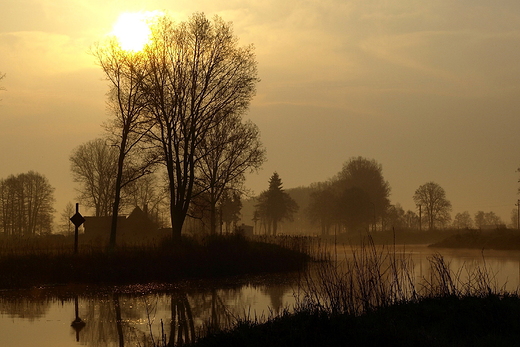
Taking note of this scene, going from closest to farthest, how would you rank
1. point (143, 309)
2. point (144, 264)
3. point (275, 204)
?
point (143, 309), point (144, 264), point (275, 204)

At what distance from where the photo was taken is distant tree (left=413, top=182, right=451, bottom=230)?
106 m

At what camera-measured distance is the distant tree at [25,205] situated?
91.3 meters

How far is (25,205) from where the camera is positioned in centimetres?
9294

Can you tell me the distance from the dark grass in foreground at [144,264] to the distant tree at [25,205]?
217 ft

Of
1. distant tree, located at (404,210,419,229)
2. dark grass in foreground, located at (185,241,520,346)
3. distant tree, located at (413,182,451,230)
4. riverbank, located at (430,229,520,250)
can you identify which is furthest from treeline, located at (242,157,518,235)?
dark grass in foreground, located at (185,241,520,346)

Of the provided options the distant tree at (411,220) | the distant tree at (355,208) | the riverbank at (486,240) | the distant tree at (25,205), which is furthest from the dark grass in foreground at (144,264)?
the distant tree at (411,220)

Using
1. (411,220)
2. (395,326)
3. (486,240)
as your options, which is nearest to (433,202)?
(411,220)

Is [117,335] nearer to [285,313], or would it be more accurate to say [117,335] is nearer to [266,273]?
[285,313]

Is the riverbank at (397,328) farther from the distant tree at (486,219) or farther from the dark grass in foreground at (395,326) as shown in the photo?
the distant tree at (486,219)

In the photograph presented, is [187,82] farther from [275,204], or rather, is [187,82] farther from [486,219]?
[486,219]

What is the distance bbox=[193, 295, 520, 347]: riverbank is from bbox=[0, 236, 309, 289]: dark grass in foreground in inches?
616

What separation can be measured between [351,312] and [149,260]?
56.7 ft

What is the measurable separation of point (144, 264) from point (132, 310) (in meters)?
9.39

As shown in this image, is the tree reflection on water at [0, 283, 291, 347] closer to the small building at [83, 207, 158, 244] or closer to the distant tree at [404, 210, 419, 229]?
the small building at [83, 207, 158, 244]
